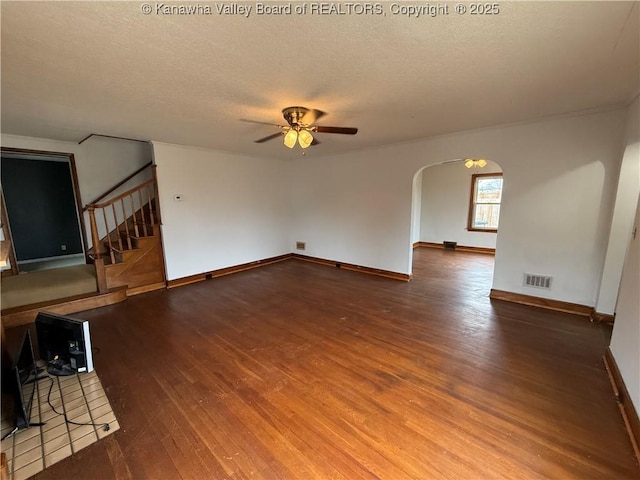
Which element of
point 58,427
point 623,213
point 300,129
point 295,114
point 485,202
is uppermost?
point 295,114

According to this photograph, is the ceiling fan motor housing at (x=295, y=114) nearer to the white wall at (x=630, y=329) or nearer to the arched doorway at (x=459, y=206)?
the white wall at (x=630, y=329)

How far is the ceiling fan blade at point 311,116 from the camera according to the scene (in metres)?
2.93

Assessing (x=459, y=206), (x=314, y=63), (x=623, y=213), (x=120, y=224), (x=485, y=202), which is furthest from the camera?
(x=459, y=206)

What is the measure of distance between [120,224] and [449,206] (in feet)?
25.5

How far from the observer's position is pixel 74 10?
4.55 feet

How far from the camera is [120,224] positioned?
4.79 meters

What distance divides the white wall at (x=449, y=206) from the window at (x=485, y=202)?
0.11m

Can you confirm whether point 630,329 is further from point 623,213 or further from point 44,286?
point 44,286

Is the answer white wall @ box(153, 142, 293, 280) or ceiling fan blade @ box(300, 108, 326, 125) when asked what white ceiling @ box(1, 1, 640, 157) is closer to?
ceiling fan blade @ box(300, 108, 326, 125)

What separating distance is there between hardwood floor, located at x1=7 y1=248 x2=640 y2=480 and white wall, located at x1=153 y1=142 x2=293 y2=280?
4.66 ft

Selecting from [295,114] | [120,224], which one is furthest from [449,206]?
[120,224]

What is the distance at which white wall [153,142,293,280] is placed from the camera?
15.2 ft

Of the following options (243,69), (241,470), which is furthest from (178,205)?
(241,470)

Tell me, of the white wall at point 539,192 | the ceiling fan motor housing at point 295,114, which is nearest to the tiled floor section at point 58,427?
the ceiling fan motor housing at point 295,114
